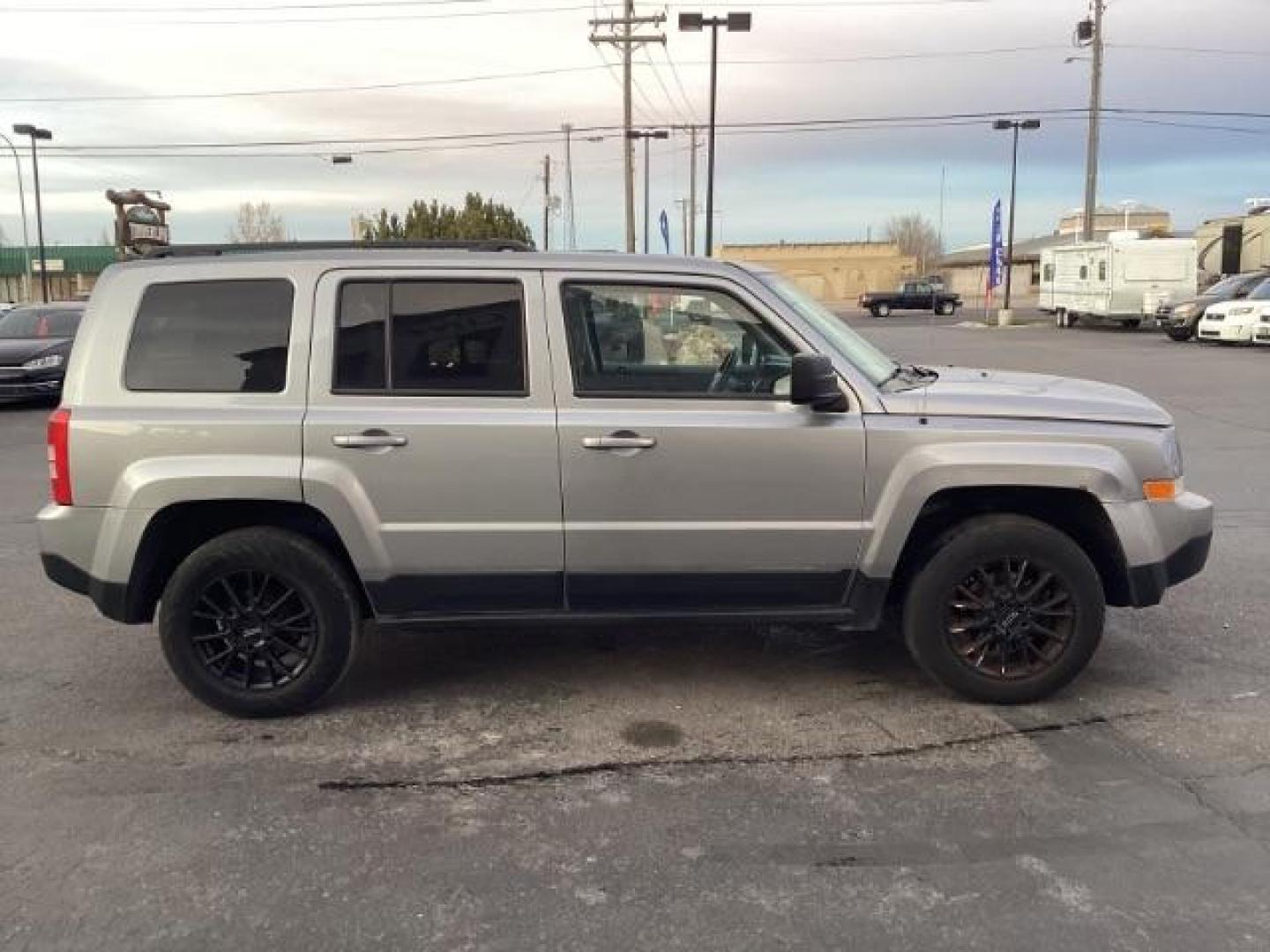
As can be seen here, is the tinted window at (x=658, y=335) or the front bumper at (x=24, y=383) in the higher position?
the tinted window at (x=658, y=335)

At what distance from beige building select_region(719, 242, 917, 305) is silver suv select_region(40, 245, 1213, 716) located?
297ft

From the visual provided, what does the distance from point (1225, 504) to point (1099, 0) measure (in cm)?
3925

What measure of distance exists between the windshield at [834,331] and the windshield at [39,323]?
15612mm

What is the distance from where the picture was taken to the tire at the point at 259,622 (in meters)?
4.33

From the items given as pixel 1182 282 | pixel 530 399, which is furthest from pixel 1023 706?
pixel 1182 282

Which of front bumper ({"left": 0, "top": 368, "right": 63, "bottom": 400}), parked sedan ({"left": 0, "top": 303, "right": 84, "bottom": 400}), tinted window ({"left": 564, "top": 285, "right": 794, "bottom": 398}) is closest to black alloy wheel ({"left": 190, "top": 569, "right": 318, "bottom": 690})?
tinted window ({"left": 564, "top": 285, "right": 794, "bottom": 398})

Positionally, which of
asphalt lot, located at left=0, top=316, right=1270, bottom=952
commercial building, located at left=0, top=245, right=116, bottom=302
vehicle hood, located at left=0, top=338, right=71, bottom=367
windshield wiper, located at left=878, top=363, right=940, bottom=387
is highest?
commercial building, located at left=0, top=245, right=116, bottom=302

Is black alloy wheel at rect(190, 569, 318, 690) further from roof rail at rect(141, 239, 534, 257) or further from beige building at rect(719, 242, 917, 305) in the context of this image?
beige building at rect(719, 242, 917, 305)

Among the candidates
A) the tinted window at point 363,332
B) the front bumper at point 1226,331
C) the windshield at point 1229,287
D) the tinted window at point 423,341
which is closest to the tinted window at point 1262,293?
the front bumper at point 1226,331

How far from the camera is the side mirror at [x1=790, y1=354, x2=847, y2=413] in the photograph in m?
4.04

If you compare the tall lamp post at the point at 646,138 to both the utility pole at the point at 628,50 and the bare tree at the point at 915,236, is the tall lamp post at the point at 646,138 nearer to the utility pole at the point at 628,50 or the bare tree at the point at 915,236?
the utility pole at the point at 628,50

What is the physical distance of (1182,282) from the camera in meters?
33.9

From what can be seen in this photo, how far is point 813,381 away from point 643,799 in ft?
5.31

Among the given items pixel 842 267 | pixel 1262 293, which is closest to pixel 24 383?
pixel 1262 293
